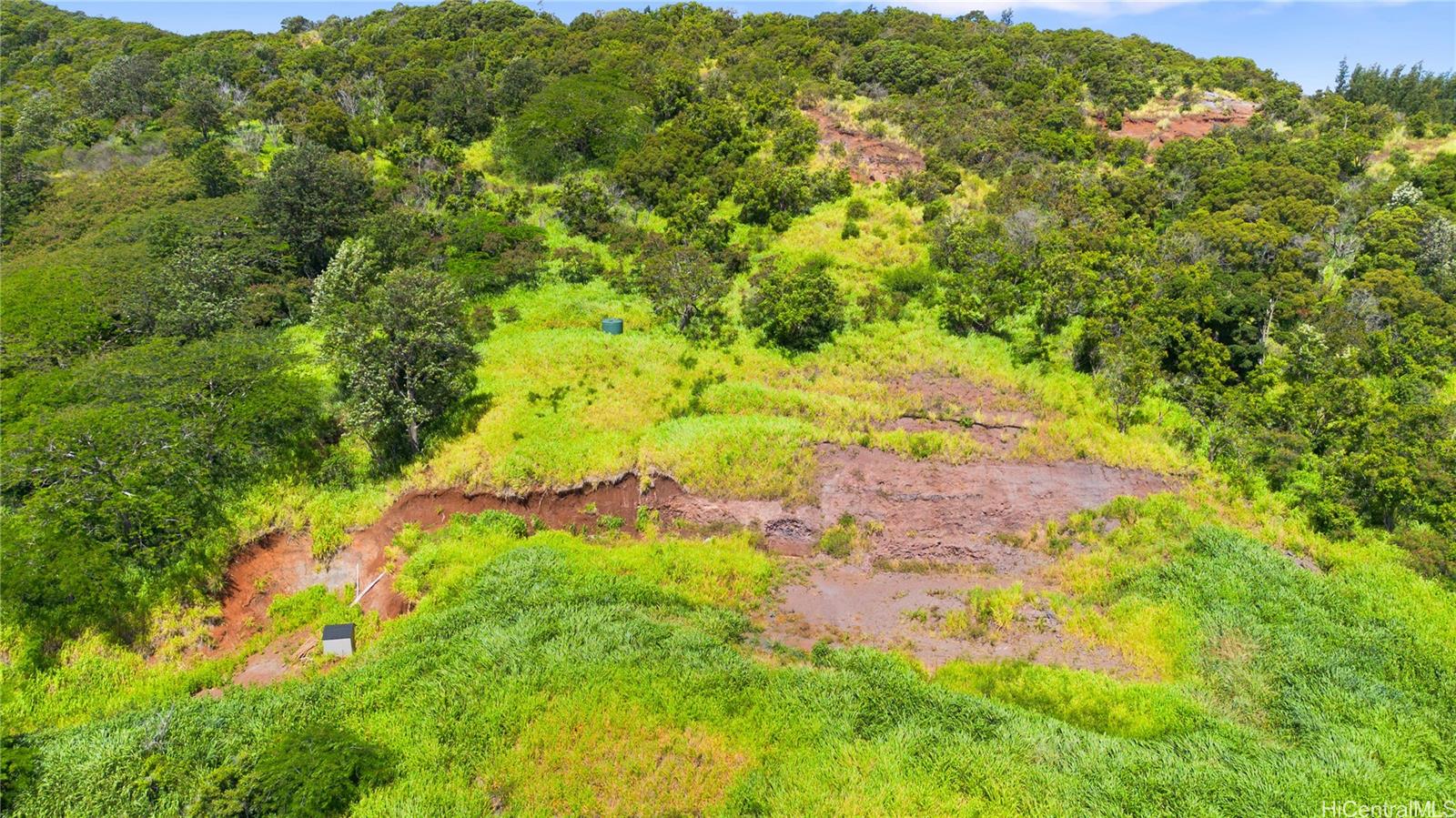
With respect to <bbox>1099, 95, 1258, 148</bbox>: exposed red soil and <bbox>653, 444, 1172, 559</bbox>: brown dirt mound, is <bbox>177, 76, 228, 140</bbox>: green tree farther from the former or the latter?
<bbox>1099, 95, 1258, 148</bbox>: exposed red soil

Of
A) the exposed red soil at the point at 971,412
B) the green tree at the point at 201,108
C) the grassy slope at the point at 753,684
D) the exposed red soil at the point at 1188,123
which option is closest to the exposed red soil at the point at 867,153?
the exposed red soil at the point at 1188,123

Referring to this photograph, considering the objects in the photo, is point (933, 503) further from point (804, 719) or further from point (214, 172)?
point (214, 172)

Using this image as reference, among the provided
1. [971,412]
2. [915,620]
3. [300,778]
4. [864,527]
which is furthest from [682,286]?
[300,778]

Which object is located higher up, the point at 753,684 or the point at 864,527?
the point at 864,527

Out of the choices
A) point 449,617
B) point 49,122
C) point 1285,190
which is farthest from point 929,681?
point 49,122

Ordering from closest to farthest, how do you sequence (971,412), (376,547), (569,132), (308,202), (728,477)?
(376,547) < (728,477) < (971,412) < (308,202) < (569,132)

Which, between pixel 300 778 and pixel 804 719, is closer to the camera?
pixel 300 778

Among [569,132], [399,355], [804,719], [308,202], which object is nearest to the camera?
[804,719]

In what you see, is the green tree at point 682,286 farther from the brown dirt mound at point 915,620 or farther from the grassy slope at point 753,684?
the brown dirt mound at point 915,620
